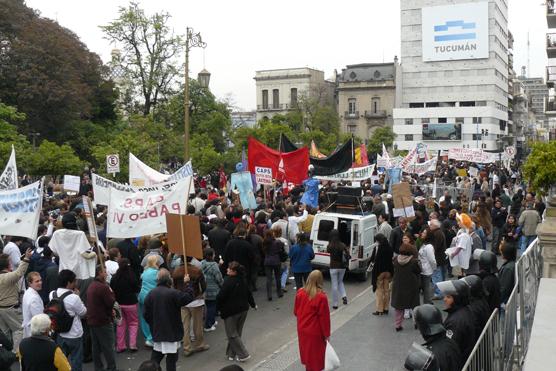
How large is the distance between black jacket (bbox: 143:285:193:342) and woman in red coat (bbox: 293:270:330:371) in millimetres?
1610

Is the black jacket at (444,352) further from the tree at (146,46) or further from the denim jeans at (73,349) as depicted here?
the tree at (146,46)

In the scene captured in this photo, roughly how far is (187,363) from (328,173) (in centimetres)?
1255

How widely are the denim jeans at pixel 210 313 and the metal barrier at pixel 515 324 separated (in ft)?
17.5

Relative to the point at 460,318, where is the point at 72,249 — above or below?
above

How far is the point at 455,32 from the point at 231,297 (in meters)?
87.1

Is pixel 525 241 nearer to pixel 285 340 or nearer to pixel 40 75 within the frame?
pixel 285 340

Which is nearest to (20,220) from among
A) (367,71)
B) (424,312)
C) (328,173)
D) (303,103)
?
(424,312)

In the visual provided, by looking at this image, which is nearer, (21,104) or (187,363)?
(187,363)

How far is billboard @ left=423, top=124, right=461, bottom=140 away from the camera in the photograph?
87875 millimetres

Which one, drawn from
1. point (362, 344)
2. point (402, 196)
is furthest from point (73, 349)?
point (402, 196)

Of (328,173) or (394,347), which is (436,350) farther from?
(328,173)

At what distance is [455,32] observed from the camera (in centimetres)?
8956

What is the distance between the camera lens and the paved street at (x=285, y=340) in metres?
9.82

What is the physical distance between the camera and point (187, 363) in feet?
32.4
